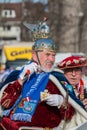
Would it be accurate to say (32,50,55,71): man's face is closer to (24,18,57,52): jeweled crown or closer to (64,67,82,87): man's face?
(24,18,57,52): jeweled crown

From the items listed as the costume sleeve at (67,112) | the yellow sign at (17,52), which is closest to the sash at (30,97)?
the costume sleeve at (67,112)

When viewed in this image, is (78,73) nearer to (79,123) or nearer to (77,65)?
(77,65)

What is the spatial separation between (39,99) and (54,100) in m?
0.14

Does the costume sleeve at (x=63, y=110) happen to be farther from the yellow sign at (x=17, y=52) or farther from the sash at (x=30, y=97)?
the yellow sign at (x=17, y=52)

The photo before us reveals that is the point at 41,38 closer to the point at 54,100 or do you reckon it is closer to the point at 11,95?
the point at 11,95

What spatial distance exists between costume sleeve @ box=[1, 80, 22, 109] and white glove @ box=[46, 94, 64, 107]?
40cm

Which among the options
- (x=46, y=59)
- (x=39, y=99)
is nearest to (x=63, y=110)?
(x=39, y=99)

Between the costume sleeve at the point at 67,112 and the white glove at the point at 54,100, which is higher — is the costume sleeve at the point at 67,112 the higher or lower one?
the lower one

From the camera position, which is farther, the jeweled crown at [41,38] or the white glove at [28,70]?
the jeweled crown at [41,38]

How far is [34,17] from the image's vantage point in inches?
1594

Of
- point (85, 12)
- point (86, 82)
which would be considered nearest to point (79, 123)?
point (86, 82)

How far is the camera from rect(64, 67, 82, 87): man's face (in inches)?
236

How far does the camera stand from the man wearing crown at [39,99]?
5.18m

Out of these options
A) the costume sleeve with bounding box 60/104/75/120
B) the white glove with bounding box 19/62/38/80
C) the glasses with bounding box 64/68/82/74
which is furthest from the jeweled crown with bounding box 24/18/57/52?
the costume sleeve with bounding box 60/104/75/120
